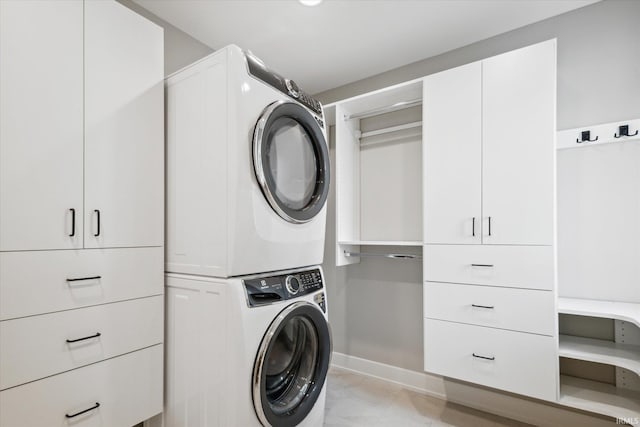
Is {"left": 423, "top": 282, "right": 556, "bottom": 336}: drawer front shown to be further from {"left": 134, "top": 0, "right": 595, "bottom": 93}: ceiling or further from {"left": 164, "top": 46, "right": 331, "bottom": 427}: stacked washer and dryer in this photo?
{"left": 134, "top": 0, "right": 595, "bottom": 93}: ceiling

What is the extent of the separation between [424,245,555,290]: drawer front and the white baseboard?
0.92 m

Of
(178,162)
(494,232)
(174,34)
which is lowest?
(494,232)

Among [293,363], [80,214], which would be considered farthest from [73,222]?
[293,363]

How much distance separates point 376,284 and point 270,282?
4.90 feet

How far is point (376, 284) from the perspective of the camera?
2.83m

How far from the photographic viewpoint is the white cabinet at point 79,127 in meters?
1.19

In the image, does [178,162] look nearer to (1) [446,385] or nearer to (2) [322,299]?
(2) [322,299]

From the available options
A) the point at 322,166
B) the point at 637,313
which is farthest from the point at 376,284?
Answer: the point at 637,313

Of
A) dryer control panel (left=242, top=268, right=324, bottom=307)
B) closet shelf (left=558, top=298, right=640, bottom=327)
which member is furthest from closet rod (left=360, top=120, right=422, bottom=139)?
closet shelf (left=558, top=298, right=640, bottom=327)

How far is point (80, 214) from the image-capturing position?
1.36m

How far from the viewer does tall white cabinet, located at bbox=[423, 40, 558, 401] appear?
1.73m

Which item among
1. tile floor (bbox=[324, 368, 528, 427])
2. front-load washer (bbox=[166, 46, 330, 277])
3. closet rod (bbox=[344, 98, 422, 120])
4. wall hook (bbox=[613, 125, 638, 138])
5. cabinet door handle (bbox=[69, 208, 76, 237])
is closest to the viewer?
cabinet door handle (bbox=[69, 208, 76, 237])

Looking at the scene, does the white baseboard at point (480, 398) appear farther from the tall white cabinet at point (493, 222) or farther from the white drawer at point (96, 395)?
the white drawer at point (96, 395)

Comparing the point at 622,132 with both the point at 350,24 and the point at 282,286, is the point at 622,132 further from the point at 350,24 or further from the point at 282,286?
the point at 282,286
